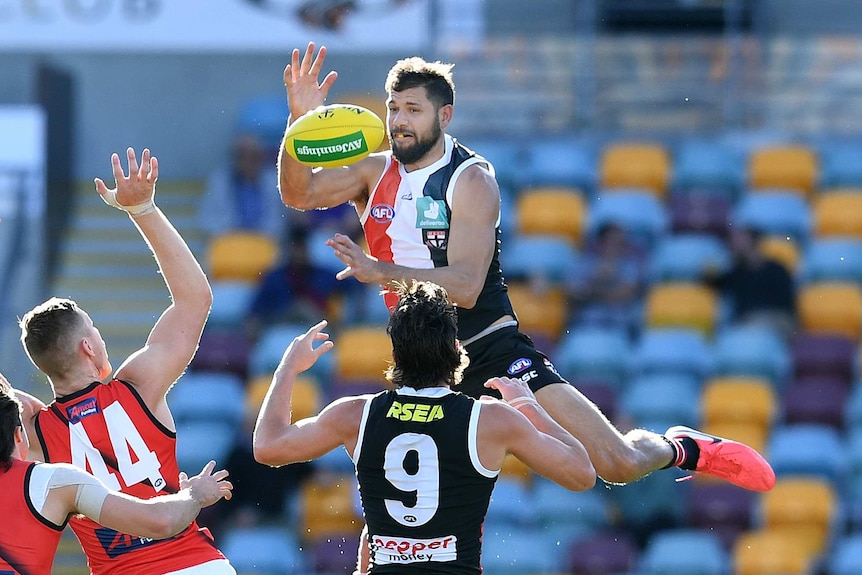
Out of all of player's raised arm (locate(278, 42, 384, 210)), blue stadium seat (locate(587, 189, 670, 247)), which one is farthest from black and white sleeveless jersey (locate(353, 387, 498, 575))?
blue stadium seat (locate(587, 189, 670, 247))

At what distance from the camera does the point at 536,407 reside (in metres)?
6.22

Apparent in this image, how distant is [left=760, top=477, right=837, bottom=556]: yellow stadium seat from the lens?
12.8 meters

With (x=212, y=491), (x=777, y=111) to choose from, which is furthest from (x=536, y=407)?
(x=777, y=111)

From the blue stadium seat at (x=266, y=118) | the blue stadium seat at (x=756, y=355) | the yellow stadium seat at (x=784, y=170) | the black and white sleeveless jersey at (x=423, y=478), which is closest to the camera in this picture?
the black and white sleeveless jersey at (x=423, y=478)

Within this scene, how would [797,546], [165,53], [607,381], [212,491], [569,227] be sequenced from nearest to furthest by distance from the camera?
[212,491]
[797,546]
[607,381]
[569,227]
[165,53]

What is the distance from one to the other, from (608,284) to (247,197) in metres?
3.50

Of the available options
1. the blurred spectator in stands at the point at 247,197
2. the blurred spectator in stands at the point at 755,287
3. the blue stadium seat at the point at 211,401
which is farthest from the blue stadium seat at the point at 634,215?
the blue stadium seat at the point at 211,401

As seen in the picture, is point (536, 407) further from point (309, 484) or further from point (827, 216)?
point (827, 216)

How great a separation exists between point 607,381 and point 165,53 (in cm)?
569

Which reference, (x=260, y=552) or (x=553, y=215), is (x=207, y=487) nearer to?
(x=260, y=552)

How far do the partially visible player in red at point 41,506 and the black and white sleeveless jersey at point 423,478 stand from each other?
0.80m

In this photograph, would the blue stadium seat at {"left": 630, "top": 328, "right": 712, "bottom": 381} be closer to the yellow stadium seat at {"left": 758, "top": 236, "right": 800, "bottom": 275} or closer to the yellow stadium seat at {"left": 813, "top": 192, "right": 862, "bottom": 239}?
the yellow stadium seat at {"left": 758, "top": 236, "right": 800, "bottom": 275}

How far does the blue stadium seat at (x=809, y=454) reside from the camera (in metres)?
13.1

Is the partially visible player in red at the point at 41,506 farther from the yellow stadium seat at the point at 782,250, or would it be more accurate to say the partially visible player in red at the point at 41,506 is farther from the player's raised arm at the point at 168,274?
the yellow stadium seat at the point at 782,250
